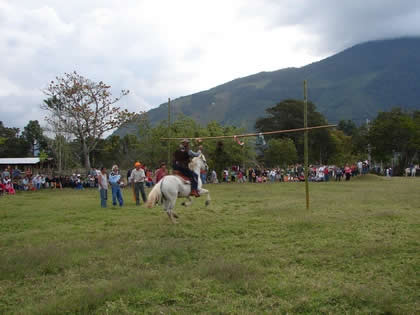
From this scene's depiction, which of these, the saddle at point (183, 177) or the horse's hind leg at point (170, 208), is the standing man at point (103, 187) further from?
the horse's hind leg at point (170, 208)

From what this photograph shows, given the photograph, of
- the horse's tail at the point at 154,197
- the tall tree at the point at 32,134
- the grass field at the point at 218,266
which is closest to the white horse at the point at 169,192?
the horse's tail at the point at 154,197

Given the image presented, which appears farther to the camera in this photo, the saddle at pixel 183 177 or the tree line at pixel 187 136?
the tree line at pixel 187 136

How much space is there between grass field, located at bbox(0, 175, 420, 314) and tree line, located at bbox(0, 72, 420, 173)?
272 inches

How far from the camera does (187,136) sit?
40.7 m

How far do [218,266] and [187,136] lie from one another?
34.3 meters

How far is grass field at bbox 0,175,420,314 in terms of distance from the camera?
5234 mm

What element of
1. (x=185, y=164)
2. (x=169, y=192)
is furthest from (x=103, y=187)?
(x=169, y=192)

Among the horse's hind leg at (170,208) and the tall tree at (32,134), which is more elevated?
the tall tree at (32,134)

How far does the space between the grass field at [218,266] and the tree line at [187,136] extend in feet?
22.7

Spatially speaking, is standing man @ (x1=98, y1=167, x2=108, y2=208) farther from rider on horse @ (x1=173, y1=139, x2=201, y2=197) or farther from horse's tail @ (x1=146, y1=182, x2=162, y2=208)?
Result: horse's tail @ (x1=146, y1=182, x2=162, y2=208)

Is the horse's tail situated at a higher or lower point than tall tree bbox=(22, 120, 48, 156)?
lower

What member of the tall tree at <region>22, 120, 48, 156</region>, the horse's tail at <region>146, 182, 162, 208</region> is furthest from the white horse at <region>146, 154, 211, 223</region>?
the tall tree at <region>22, 120, 48, 156</region>

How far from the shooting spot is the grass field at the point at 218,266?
523cm

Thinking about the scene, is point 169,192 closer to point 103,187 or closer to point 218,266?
point 218,266
